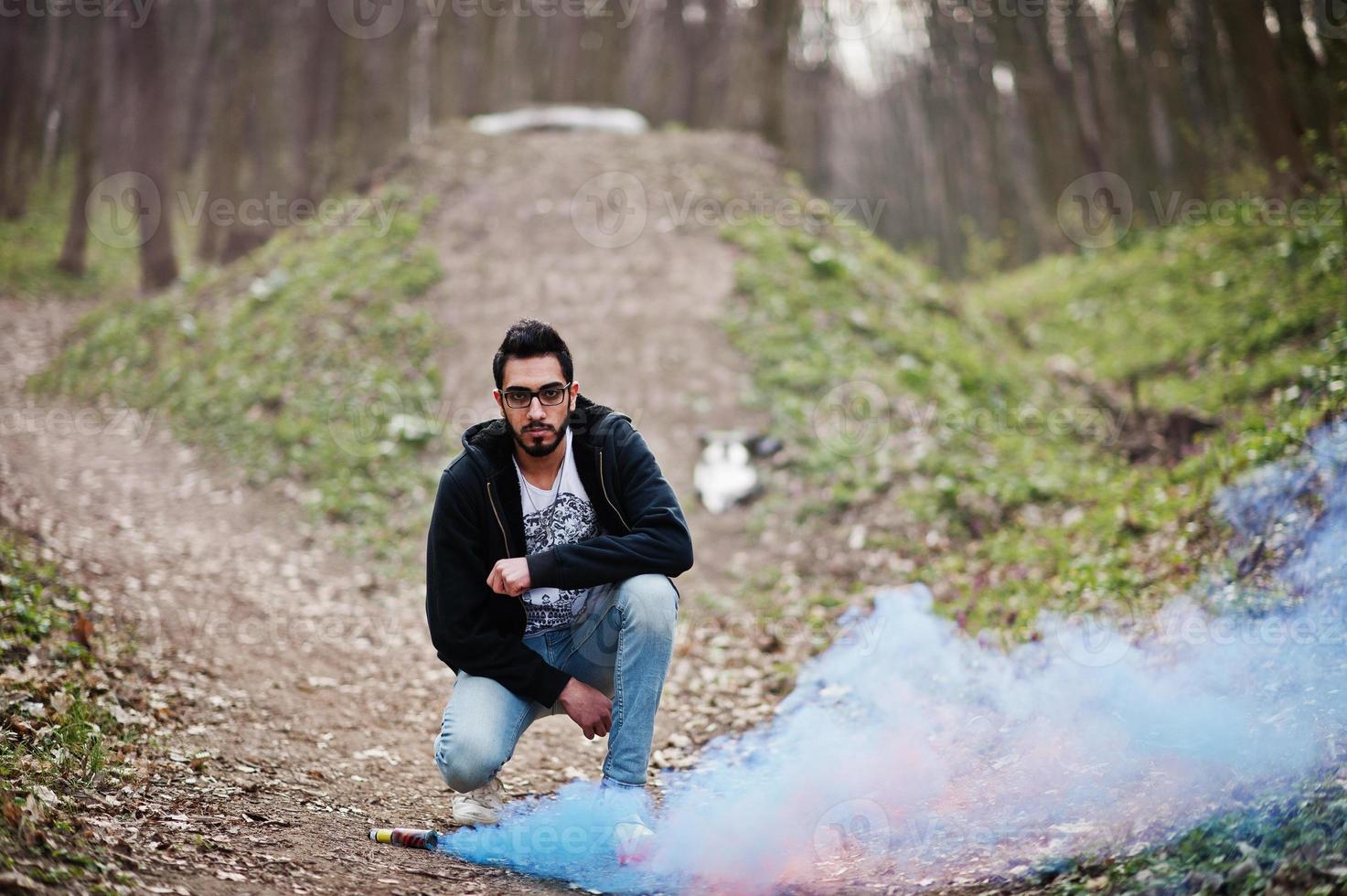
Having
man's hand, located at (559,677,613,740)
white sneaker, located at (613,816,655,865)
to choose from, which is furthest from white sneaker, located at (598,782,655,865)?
man's hand, located at (559,677,613,740)

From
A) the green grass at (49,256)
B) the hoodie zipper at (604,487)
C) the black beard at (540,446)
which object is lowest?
the hoodie zipper at (604,487)

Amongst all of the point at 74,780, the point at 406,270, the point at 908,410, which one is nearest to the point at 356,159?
the point at 406,270

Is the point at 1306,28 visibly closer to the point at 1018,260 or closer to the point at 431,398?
the point at 431,398

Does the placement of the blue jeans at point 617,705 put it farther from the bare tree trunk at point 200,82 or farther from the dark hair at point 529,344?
the bare tree trunk at point 200,82

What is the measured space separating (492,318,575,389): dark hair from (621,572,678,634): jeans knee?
30.1 inches

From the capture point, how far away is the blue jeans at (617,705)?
3051 mm

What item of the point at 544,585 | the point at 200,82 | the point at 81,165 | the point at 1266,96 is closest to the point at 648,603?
the point at 544,585

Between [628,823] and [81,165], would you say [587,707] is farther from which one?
[81,165]

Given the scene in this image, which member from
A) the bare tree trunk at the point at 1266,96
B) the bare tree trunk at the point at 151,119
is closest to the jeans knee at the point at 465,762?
the bare tree trunk at the point at 1266,96

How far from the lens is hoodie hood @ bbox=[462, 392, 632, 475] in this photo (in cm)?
322

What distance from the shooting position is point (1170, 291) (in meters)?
10.0

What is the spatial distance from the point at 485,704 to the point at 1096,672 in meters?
2.59

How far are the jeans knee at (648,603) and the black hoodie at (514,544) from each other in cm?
3

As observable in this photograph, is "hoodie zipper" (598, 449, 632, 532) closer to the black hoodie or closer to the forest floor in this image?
the black hoodie
